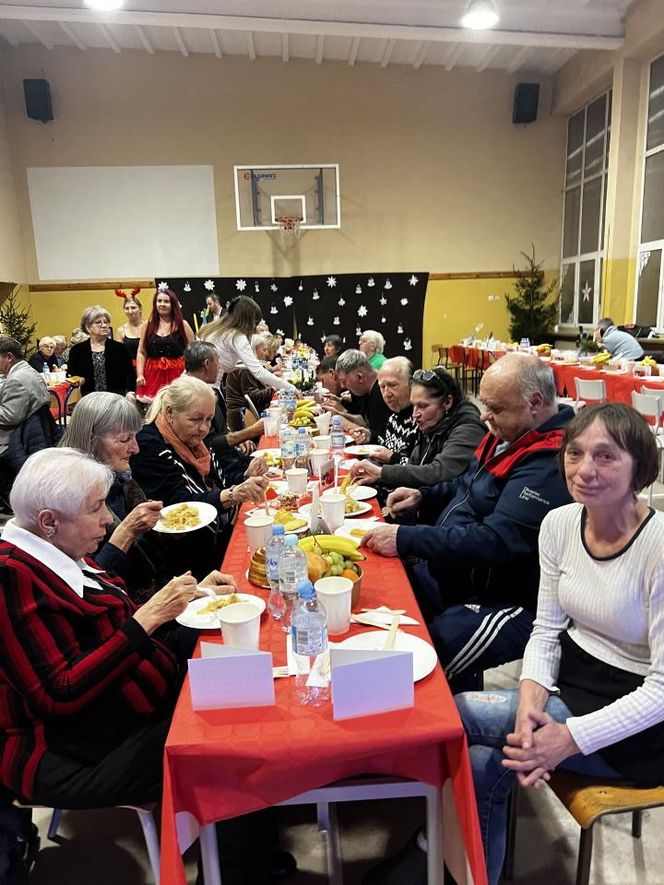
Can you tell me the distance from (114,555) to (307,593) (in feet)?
2.84

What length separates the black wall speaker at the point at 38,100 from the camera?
10.0m

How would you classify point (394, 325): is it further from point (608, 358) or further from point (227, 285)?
point (608, 358)

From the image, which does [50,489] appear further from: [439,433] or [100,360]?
[100,360]

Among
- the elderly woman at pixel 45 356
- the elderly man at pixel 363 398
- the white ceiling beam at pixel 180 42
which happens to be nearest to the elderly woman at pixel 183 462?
the elderly man at pixel 363 398

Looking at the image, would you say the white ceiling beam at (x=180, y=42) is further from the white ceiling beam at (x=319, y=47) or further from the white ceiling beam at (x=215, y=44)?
the white ceiling beam at (x=319, y=47)

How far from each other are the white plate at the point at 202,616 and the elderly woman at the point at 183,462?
79 centimetres

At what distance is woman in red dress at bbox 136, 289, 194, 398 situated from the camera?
4.47 metres

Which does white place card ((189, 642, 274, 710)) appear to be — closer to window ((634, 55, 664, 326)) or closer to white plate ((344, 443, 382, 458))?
white plate ((344, 443, 382, 458))

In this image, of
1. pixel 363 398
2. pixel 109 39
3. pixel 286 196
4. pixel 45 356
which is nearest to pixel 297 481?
pixel 363 398

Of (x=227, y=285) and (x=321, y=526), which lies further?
(x=227, y=285)

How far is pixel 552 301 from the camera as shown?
39.1 ft

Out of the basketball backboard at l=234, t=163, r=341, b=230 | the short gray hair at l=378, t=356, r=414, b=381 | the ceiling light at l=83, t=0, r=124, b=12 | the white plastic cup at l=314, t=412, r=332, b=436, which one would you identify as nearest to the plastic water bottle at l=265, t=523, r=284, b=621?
the short gray hair at l=378, t=356, r=414, b=381

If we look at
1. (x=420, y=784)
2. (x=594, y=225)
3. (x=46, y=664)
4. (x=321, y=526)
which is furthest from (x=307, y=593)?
(x=594, y=225)

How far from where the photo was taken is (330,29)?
26.7ft
